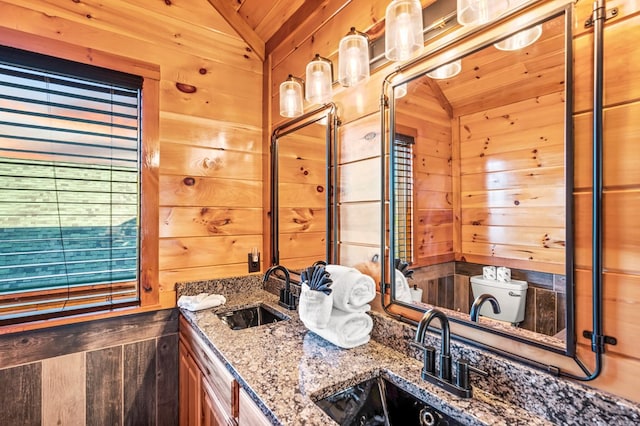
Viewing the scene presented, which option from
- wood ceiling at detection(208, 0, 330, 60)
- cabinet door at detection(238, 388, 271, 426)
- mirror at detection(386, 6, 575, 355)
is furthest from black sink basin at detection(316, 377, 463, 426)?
wood ceiling at detection(208, 0, 330, 60)

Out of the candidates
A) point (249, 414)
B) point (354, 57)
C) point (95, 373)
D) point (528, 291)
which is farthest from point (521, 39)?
point (95, 373)

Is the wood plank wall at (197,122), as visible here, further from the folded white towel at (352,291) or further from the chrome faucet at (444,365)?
the chrome faucet at (444,365)

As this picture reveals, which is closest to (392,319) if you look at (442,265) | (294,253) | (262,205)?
(442,265)

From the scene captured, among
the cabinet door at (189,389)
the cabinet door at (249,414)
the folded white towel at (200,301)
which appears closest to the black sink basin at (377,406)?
the cabinet door at (249,414)

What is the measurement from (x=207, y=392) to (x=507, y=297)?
123 cm

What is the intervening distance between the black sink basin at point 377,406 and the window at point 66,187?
1.32 metres

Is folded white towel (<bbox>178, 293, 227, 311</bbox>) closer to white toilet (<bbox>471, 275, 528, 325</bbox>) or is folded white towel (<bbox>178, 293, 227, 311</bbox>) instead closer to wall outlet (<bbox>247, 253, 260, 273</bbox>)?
wall outlet (<bbox>247, 253, 260, 273</bbox>)

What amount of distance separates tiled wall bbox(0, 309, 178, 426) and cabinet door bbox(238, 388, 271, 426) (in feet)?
3.08

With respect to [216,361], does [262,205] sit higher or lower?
higher

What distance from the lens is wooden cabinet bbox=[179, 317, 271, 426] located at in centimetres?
102

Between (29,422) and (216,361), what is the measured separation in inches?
40.4

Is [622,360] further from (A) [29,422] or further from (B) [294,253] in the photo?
(A) [29,422]

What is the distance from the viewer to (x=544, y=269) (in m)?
0.80

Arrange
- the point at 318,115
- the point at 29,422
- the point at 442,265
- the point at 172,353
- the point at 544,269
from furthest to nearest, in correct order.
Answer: the point at 172,353 < the point at 318,115 < the point at 29,422 < the point at 442,265 < the point at 544,269
